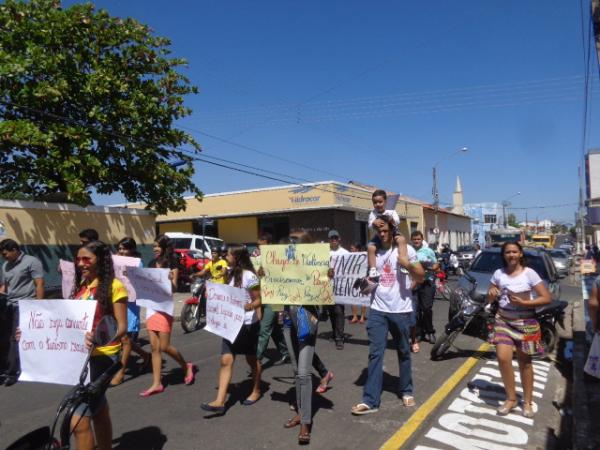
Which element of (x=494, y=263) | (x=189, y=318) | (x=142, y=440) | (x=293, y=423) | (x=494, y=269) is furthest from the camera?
(x=494, y=263)

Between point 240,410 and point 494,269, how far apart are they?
7.01 meters

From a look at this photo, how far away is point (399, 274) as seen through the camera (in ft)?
16.4

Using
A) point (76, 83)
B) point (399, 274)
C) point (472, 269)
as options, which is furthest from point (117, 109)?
point (399, 274)

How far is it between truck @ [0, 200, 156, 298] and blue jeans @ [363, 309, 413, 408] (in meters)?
11.2

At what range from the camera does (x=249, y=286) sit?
16.9 feet

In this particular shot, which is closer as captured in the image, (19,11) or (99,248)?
(99,248)

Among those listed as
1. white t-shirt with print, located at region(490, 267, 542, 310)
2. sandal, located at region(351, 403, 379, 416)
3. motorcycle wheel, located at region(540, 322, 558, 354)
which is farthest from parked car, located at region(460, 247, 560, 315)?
sandal, located at region(351, 403, 379, 416)

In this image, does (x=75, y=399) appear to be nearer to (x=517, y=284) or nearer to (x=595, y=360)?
(x=595, y=360)

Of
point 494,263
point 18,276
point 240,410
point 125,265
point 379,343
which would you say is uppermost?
point 125,265

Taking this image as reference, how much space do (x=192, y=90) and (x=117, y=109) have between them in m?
2.80

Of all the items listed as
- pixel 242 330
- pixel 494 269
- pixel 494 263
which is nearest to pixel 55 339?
pixel 242 330

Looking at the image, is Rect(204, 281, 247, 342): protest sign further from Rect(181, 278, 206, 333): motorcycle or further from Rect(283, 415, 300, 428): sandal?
Rect(181, 278, 206, 333): motorcycle

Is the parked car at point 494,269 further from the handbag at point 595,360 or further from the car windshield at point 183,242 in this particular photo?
the car windshield at point 183,242

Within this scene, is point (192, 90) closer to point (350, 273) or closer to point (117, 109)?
point (117, 109)
